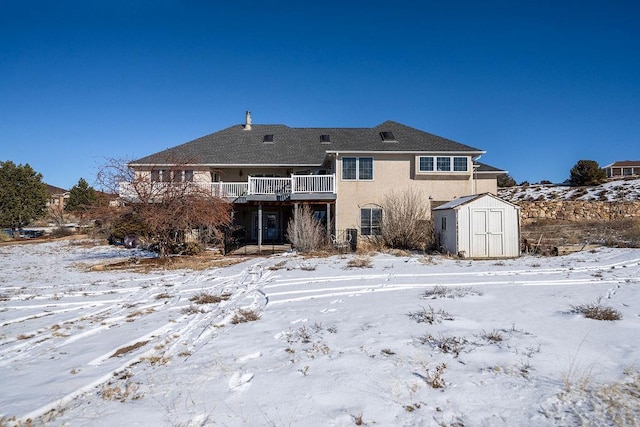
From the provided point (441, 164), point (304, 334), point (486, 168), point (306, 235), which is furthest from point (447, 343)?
point (486, 168)

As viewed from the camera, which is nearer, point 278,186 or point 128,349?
point 128,349

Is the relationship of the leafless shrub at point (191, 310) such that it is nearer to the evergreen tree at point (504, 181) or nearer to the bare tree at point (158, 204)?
the bare tree at point (158, 204)

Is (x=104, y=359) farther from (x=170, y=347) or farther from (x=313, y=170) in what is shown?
(x=313, y=170)

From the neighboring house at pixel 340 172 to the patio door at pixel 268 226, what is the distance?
0.06 metres

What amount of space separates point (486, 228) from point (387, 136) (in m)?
8.78

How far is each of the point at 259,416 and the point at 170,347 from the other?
87.4 inches

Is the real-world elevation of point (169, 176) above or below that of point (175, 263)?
above

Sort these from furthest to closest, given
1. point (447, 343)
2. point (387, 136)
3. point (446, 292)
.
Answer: point (387, 136) < point (446, 292) < point (447, 343)

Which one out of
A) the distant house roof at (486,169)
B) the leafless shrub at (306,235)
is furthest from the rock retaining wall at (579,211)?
the leafless shrub at (306,235)

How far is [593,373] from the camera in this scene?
355 centimetres

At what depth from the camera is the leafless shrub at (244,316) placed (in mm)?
5766

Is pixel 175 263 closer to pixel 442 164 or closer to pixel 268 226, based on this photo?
pixel 268 226

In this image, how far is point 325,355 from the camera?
4219 mm

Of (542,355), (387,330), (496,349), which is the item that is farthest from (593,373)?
(387,330)
